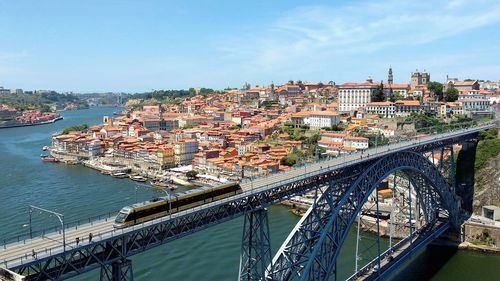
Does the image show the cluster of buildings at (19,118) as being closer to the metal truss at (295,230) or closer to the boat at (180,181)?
the boat at (180,181)

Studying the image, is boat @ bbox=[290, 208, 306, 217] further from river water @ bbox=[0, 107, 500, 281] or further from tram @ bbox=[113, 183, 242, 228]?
tram @ bbox=[113, 183, 242, 228]

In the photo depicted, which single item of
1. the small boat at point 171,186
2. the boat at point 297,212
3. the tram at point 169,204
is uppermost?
the tram at point 169,204

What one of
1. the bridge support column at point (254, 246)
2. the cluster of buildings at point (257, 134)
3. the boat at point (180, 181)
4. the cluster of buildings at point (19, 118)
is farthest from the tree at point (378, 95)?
the cluster of buildings at point (19, 118)

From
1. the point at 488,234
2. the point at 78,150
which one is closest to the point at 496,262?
the point at 488,234

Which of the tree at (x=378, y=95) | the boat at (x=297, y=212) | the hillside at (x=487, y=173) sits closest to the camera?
the hillside at (x=487, y=173)

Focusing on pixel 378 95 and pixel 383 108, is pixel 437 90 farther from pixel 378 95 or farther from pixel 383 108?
pixel 383 108

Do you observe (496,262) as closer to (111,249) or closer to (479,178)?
(479,178)

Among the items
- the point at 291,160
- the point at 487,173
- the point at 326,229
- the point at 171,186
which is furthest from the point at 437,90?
the point at 326,229

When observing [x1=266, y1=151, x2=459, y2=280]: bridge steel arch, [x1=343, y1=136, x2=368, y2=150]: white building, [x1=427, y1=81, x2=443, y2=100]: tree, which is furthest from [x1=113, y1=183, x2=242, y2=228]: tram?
[x1=427, y1=81, x2=443, y2=100]: tree
